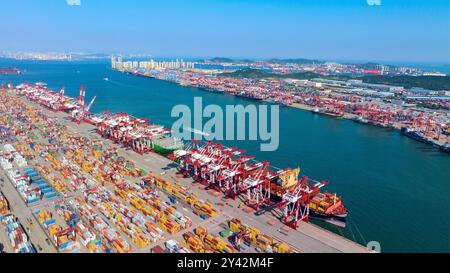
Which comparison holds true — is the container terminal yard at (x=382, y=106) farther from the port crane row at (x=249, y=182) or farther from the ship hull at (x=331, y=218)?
the port crane row at (x=249, y=182)

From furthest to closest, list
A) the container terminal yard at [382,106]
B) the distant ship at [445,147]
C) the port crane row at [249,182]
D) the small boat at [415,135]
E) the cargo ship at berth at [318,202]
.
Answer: the container terminal yard at [382,106] → the small boat at [415,135] → the distant ship at [445,147] → the port crane row at [249,182] → the cargo ship at berth at [318,202]

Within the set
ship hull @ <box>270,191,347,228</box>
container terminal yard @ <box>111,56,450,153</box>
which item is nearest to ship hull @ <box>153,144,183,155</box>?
ship hull @ <box>270,191,347,228</box>

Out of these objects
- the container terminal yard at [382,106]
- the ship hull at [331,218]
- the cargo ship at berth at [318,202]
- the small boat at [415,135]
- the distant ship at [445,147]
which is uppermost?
the container terminal yard at [382,106]

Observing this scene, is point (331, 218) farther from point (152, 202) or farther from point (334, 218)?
point (152, 202)

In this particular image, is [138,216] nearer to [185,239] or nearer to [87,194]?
[185,239]

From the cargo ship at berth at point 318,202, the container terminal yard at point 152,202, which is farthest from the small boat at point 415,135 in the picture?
the cargo ship at berth at point 318,202

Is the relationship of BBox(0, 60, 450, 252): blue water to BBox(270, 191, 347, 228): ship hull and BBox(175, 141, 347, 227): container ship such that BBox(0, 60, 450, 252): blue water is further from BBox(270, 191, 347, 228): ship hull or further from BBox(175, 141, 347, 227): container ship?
BBox(175, 141, 347, 227): container ship
